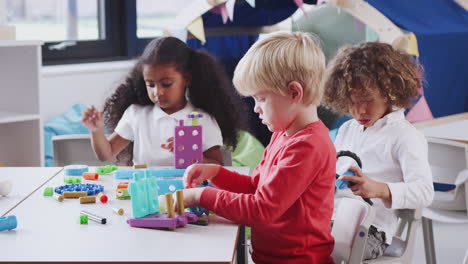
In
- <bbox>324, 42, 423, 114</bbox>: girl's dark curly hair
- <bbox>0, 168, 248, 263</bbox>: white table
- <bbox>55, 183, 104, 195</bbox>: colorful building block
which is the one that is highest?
<bbox>324, 42, 423, 114</bbox>: girl's dark curly hair

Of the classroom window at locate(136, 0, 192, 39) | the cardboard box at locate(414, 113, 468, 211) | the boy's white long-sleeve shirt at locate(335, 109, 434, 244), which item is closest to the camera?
the boy's white long-sleeve shirt at locate(335, 109, 434, 244)

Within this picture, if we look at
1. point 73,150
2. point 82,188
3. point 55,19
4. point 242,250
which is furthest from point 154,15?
point 82,188

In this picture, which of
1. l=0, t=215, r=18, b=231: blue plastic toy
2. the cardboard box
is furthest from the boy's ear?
the cardboard box

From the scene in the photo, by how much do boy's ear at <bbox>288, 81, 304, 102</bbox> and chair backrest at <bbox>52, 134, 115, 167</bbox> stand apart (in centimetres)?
113

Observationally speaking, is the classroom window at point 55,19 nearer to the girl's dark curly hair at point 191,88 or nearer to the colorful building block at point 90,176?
the girl's dark curly hair at point 191,88

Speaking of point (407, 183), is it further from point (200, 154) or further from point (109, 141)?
point (109, 141)

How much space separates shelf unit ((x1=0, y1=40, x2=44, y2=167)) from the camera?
123 inches

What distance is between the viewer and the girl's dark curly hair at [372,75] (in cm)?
203

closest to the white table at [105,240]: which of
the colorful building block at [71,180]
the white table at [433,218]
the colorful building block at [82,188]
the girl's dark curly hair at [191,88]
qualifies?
the colorful building block at [82,188]

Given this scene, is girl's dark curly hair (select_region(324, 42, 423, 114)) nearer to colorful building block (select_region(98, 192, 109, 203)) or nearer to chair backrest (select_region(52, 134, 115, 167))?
colorful building block (select_region(98, 192, 109, 203))

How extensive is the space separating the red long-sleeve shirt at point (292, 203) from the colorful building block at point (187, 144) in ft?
1.34

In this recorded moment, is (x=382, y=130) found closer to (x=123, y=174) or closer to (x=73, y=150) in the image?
(x=123, y=174)

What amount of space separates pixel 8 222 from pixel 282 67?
2.06 ft

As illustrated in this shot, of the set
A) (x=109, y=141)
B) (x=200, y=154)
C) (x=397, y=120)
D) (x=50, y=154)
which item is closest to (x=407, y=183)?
(x=397, y=120)
